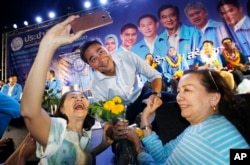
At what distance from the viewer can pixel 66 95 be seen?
0.99 m

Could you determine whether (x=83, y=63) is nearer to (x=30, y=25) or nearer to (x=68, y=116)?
(x=30, y=25)

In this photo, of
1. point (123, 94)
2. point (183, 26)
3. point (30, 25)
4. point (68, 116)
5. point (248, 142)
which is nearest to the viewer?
point (248, 142)

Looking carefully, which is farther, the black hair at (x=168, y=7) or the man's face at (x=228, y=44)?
the black hair at (x=168, y=7)

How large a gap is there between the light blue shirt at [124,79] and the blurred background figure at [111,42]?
0.88 feet

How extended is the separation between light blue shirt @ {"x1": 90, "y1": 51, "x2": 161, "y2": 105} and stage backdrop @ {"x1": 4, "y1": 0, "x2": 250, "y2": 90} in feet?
0.88

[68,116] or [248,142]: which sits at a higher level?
[68,116]

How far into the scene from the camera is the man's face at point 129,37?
299 cm

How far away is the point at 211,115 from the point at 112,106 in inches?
14.2

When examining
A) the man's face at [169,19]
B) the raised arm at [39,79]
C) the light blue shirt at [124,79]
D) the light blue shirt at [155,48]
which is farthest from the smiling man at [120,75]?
the raised arm at [39,79]

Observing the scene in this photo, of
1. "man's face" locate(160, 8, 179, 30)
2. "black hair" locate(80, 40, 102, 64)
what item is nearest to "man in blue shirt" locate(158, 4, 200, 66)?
"man's face" locate(160, 8, 179, 30)

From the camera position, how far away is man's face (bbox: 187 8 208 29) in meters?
2.71

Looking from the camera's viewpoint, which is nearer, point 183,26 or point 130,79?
point 130,79

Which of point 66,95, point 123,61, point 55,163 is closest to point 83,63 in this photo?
point 123,61

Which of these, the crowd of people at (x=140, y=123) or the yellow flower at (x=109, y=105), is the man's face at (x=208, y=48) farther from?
the yellow flower at (x=109, y=105)
